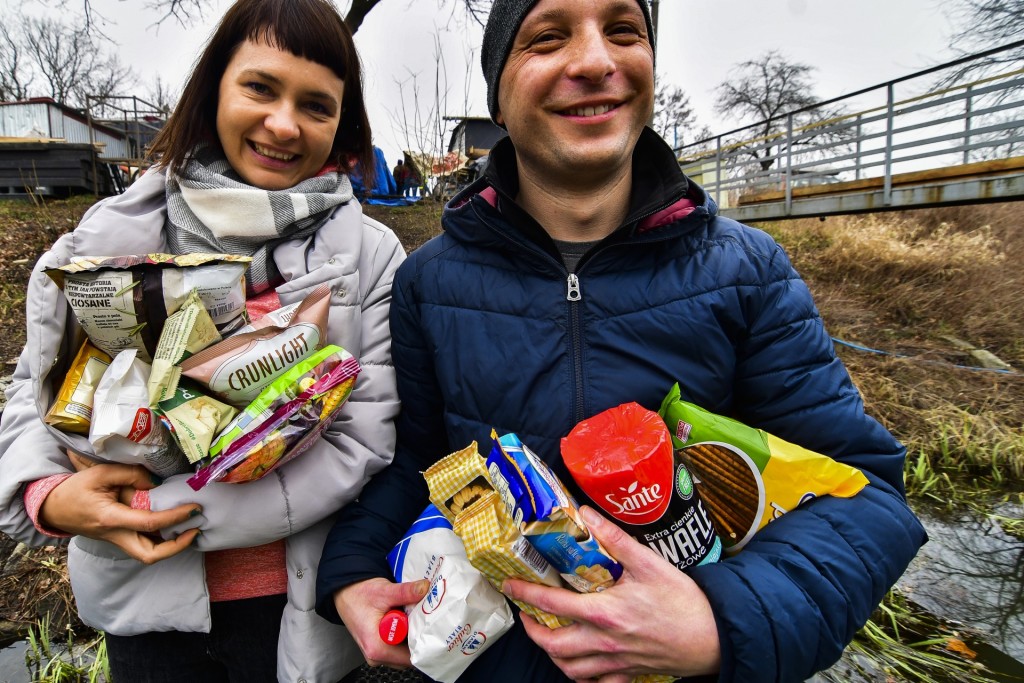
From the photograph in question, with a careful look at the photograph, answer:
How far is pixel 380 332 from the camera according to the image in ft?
4.58

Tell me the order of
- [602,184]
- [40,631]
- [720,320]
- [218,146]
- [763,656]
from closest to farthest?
[763,656]
[720,320]
[602,184]
[218,146]
[40,631]

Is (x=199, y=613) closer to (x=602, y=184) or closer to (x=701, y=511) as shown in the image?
(x=701, y=511)

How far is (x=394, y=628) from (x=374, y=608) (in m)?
0.08

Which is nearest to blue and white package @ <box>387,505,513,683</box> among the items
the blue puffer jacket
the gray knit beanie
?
the blue puffer jacket

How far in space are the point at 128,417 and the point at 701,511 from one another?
1.05m

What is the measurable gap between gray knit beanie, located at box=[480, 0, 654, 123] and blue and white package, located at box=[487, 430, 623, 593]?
940 millimetres

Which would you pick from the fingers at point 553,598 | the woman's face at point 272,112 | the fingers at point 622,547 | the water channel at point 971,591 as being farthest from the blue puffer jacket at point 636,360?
the water channel at point 971,591

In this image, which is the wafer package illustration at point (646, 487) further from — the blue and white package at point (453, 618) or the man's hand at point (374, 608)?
the man's hand at point (374, 608)

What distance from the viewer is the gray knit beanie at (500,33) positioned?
4.18ft

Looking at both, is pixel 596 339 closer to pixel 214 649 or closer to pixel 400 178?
pixel 214 649

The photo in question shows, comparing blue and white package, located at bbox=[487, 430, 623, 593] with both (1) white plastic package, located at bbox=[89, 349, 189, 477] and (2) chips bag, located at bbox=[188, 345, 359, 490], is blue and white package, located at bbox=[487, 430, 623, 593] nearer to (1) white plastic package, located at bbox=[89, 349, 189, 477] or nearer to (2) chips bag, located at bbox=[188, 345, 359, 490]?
(2) chips bag, located at bbox=[188, 345, 359, 490]

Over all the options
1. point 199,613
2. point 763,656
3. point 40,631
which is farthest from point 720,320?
point 40,631

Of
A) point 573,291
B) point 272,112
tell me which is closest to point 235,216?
point 272,112

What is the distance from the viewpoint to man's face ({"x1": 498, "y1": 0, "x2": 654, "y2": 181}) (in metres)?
1.21
